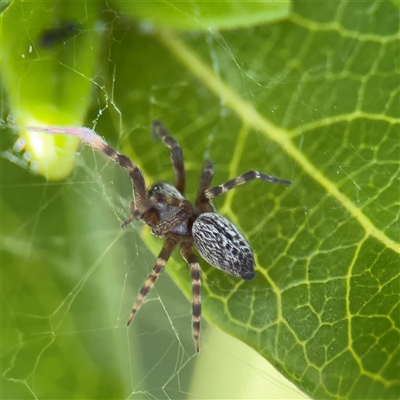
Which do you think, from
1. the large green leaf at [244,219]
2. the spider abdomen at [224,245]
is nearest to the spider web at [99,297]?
the large green leaf at [244,219]

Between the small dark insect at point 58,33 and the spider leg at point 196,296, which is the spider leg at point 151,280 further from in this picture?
the small dark insect at point 58,33

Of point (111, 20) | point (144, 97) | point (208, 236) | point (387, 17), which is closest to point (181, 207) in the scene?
point (208, 236)

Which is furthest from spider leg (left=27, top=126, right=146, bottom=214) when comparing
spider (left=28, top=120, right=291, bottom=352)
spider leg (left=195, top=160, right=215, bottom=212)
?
spider leg (left=195, top=160, right=215, bottom=212)

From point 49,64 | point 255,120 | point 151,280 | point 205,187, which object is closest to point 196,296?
point 151,280

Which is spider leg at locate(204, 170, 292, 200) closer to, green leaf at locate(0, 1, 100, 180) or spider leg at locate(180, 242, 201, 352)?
spider leg at locate(180, 242, 201, 352)

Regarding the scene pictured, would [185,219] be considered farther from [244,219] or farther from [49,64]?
[49,64]
